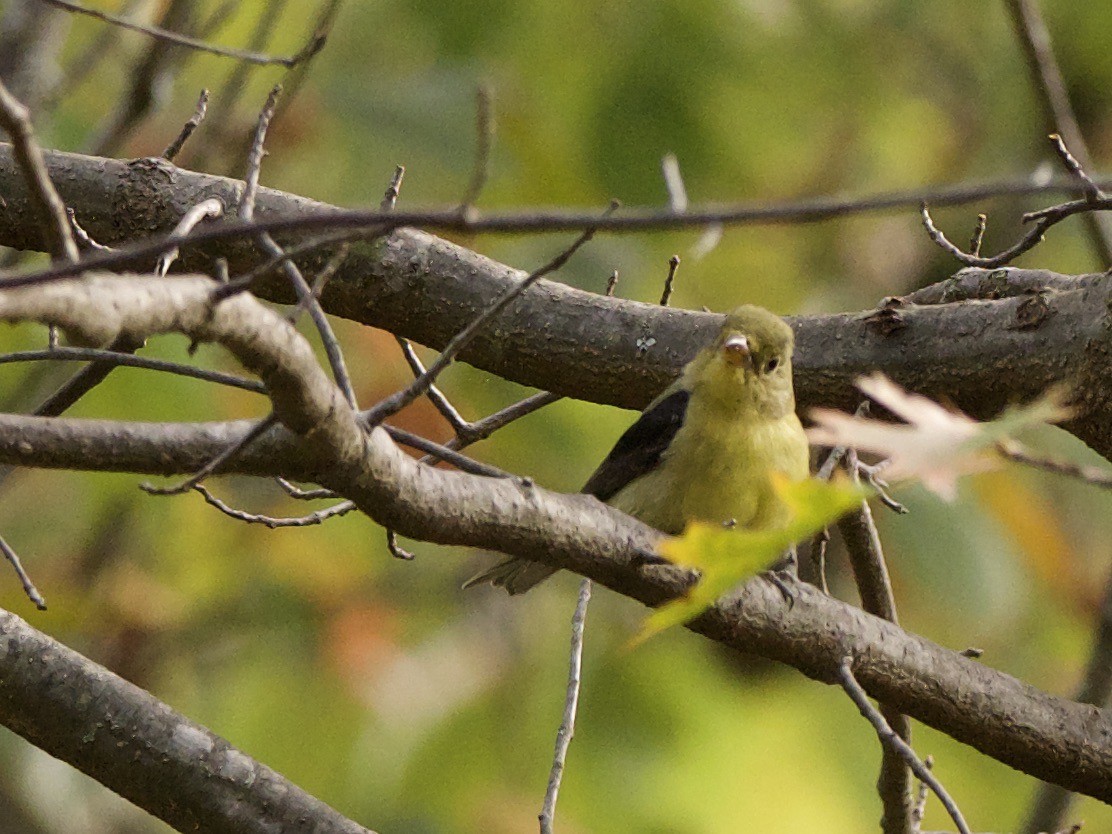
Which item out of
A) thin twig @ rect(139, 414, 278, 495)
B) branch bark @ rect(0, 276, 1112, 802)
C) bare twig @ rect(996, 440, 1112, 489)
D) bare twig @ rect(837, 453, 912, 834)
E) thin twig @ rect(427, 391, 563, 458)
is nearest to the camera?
bare twig @ rect(996, 440, 1112, 489)

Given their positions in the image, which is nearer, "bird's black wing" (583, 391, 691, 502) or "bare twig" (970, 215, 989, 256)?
"bare twig" (970, 215, 989, 256)

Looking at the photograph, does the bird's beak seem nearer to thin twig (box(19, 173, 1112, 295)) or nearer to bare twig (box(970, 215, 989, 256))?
bare twig (box(970, 215, 989, 256))

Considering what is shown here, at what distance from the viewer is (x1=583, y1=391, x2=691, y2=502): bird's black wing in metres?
4.18

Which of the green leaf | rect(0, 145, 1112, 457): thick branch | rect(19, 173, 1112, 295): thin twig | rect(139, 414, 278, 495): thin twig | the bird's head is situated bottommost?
the bird's head

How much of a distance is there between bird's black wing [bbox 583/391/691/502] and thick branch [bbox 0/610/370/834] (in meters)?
1.44

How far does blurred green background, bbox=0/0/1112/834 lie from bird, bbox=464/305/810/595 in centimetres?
166

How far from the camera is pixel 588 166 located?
6.50 m

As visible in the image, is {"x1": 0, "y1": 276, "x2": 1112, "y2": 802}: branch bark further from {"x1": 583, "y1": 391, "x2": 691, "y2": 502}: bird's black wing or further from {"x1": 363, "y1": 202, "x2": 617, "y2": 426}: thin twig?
{"x1": 583, "y1": 391, "x2": 691, "y2": 502}: bird's black wing

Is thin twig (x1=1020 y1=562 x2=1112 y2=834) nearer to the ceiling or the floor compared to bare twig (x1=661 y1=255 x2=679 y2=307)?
nearer to the floor

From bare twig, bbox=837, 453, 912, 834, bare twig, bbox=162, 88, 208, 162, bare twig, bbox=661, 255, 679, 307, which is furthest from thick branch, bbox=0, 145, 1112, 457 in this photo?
bare twig, bbox=162, 88, 208, 162

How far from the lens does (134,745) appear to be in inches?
125

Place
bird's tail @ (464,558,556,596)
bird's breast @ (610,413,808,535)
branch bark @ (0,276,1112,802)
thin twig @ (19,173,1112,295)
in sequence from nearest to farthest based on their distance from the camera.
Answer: thin twig @ (19,173,1112,295) < branch bark @ (0,276,1112,802) < bird's breast @ (610,413,808,535) < bird's tail @ (464,558,556,596)

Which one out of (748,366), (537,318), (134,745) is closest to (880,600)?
(748,366)

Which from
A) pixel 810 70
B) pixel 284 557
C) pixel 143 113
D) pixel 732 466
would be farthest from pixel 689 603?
pixel 284 557
